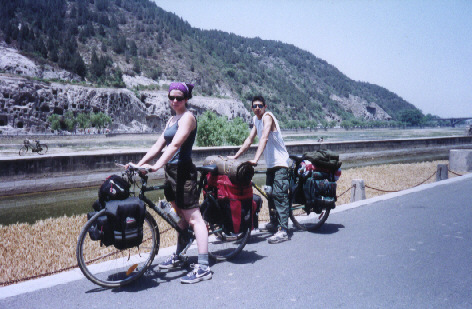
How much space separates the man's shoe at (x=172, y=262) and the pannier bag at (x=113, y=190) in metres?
1.05

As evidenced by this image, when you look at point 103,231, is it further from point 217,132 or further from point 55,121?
point 55,121

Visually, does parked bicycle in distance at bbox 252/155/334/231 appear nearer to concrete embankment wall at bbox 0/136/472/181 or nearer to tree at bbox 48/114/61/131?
concrete embankment wall at bbox 0/136/472/181

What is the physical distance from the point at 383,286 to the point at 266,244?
6.18 ft

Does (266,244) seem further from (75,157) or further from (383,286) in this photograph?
(75,157)

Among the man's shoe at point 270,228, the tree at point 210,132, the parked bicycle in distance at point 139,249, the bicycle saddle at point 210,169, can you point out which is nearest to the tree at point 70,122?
the tree at point 210,132

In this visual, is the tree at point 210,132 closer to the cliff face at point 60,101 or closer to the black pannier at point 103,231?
the black pannier at point 103,231

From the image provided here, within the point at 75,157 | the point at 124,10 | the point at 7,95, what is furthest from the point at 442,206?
the point at 124,10

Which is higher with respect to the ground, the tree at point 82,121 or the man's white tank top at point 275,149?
the tree at point 82,121

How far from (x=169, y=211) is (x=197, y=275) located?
734mm

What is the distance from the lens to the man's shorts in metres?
4.12

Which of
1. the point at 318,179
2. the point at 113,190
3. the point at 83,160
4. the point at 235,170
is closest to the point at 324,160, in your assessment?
the point at 318,179

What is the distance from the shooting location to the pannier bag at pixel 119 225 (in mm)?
3712

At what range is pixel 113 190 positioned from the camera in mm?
3811

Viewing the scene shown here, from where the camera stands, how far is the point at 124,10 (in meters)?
165
